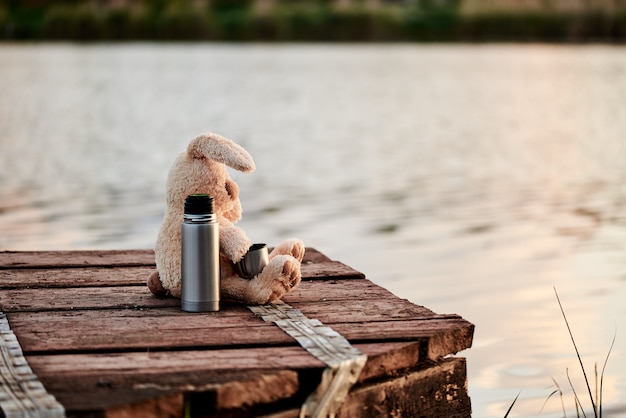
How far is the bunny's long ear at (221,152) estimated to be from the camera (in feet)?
11.9

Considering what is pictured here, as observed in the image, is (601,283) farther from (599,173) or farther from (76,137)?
(76,137)

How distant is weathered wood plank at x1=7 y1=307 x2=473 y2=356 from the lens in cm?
326

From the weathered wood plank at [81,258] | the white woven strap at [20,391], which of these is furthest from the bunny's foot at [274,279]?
the weathered wood plank at [81,258]

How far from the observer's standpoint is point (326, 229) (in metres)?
7.53

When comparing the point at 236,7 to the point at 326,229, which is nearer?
the point at 326,229

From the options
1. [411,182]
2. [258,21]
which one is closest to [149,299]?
[411,182]

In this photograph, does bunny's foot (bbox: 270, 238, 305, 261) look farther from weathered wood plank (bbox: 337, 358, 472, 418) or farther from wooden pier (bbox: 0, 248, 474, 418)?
weathered wood plank (bbox: 337, 358, 472, 418)

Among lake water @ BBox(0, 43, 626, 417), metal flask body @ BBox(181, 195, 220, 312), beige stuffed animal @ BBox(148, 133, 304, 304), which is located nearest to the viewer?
metal flask body @ BBox(181, 195, 220, 312)

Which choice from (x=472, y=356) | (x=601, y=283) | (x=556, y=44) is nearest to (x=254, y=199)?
(x=601, y=283)

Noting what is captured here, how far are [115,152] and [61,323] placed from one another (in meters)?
9.10

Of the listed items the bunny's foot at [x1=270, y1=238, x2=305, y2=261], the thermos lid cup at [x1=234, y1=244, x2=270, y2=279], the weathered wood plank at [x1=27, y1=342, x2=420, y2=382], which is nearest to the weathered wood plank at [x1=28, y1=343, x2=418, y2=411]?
the weathered wood plank at [x1=27, y1=342, x2=420, y2=382]

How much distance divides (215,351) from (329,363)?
0.32 m

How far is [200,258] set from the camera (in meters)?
3.58

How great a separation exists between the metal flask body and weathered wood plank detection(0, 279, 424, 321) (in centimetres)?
15
